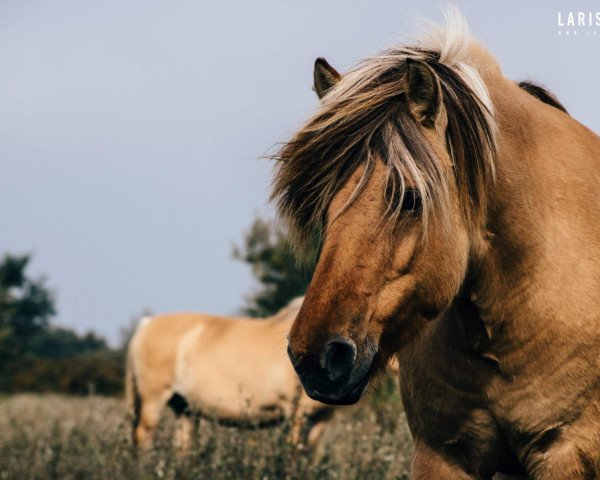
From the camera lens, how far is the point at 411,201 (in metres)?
2.59

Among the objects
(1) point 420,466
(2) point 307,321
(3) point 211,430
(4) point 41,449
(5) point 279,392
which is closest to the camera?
(2) point 307,321

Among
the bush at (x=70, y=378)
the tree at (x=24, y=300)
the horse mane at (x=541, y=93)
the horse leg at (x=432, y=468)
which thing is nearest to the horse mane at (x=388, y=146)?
the horse mane at (x=541, y=93)

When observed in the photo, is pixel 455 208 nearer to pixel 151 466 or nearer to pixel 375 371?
pixel 375 371

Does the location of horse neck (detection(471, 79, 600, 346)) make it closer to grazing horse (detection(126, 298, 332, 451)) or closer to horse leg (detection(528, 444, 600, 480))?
horse leg (detection(528, 444, 600, 480))

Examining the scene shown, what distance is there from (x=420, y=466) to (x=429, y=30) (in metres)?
1.68

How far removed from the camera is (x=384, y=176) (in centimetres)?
261

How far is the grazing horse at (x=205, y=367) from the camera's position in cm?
1016

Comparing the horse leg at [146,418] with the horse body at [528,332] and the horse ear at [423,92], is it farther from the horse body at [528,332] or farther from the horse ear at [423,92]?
the horse ear at [423,92]

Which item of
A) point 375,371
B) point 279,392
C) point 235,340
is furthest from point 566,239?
point 235,340

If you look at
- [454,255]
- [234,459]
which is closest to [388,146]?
[454,255]

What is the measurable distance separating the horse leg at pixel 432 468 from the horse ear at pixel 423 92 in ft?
4.18

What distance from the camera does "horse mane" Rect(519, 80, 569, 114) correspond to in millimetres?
3545

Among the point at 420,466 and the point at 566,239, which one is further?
the point at 420,466

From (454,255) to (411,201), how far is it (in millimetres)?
233
